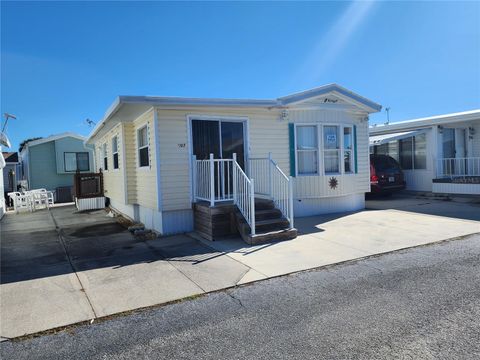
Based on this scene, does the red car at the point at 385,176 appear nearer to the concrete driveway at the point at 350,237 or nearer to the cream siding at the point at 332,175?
the concrete driveway at the point at 350,237

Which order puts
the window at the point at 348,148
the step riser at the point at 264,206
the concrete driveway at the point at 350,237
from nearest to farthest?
the concrete driveway at the point at 350,237, the step riser at the point at 264,206, the window at the point at 348,148

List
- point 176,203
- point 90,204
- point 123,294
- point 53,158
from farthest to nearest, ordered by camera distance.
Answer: point 53,158
point 90,204
point 176,203
point 123,294

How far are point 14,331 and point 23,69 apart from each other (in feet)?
42.4

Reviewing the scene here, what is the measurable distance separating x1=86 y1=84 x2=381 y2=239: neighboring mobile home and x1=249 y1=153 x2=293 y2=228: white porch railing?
0.03 m

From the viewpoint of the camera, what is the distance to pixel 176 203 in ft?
26.2

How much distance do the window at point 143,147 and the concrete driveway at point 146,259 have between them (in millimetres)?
1952

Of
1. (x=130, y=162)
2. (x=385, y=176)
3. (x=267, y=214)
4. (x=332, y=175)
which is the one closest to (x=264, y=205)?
(x=267, y=214)

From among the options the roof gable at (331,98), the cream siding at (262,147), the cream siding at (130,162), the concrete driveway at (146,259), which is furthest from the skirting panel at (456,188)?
the cream siding at (130,162)

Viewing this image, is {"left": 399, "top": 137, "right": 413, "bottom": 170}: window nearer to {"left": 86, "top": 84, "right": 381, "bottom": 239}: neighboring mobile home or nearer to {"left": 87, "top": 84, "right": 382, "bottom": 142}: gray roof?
{"left": 86, "top": 84, "right": 381, "bottom": 239}: neighboring mobile home

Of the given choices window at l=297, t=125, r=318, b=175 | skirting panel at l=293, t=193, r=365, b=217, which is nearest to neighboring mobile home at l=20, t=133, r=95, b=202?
window at l=297, t=125, r=318, b=175

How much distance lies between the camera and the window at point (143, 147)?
891 centimetres

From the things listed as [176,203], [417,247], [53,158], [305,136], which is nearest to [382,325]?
[417,247]

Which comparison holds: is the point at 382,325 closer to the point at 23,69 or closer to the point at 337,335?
the point at 337,335

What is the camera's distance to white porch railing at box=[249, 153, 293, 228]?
7438mm
